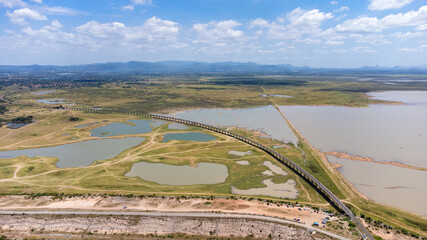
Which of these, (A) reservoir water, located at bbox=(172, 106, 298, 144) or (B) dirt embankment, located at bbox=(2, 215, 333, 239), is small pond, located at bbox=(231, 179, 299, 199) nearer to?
(B) dirt embankment, located at bbox=(2, 215, 333, 239)

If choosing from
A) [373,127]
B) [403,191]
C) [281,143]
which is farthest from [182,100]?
[403,191]

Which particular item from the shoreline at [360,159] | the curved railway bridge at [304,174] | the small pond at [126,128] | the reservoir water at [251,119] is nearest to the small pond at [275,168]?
the curved railway bridge at [304,174]

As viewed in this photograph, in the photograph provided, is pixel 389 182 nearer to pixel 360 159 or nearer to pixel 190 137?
pixel 360 159

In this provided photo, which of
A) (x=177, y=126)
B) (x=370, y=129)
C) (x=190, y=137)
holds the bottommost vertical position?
(x=190, y=137)

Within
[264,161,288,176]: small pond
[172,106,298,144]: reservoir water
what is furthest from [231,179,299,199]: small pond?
[172,106,298,144]: reservoir water

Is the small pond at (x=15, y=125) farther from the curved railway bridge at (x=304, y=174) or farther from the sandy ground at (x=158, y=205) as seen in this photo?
the sandy ground at (x=158, y=205)

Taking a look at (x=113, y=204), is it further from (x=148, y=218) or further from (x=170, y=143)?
(x=170, y=143)

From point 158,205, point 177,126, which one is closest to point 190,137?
point 177,126
